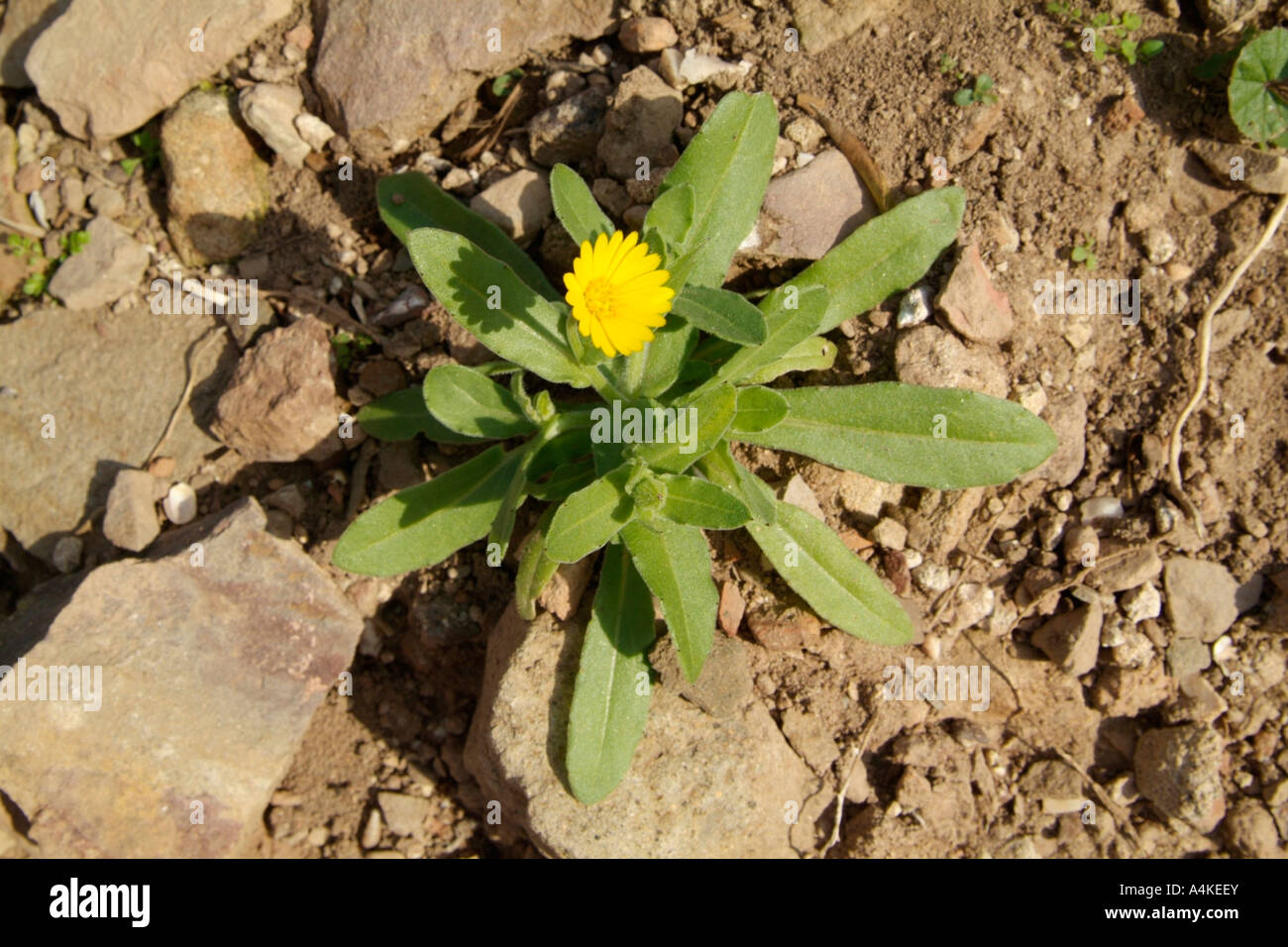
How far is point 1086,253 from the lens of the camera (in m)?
3.84

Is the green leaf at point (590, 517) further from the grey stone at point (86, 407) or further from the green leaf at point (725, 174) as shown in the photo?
the grey stone at point (86, 407)

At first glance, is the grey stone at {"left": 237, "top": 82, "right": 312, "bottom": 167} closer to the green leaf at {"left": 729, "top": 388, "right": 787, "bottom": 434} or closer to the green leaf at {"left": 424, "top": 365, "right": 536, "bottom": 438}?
the green leaf at {"left": 424, "top": 365, "right": 536, "bottom": 438}

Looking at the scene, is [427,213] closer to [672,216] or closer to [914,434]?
[672,216]

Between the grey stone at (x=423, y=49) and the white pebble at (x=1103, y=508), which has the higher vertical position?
the grey stone at (x=423, y=49)

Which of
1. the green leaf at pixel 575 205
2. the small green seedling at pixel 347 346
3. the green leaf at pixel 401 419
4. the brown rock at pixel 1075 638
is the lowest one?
the brown rock at pixel 1075 638

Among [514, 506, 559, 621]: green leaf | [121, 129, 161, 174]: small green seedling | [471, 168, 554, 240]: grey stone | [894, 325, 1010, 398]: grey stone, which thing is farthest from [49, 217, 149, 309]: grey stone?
[894, 325, 1010, 398]: grey stone

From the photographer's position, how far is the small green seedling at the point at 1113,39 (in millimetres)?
3842

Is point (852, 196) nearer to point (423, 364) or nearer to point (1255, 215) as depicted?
point (1255, 215)

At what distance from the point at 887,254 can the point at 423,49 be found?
2250 millimetres

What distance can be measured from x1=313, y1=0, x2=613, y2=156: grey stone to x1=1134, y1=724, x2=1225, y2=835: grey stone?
392 centimetres

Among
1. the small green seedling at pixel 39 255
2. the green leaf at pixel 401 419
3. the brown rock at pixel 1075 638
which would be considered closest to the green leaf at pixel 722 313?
the green leaf at pixel 401 419

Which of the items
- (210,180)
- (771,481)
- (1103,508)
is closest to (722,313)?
(771,481)

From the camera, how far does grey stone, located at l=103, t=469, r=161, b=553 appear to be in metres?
4.14

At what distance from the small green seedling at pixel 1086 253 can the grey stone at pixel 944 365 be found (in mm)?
568
